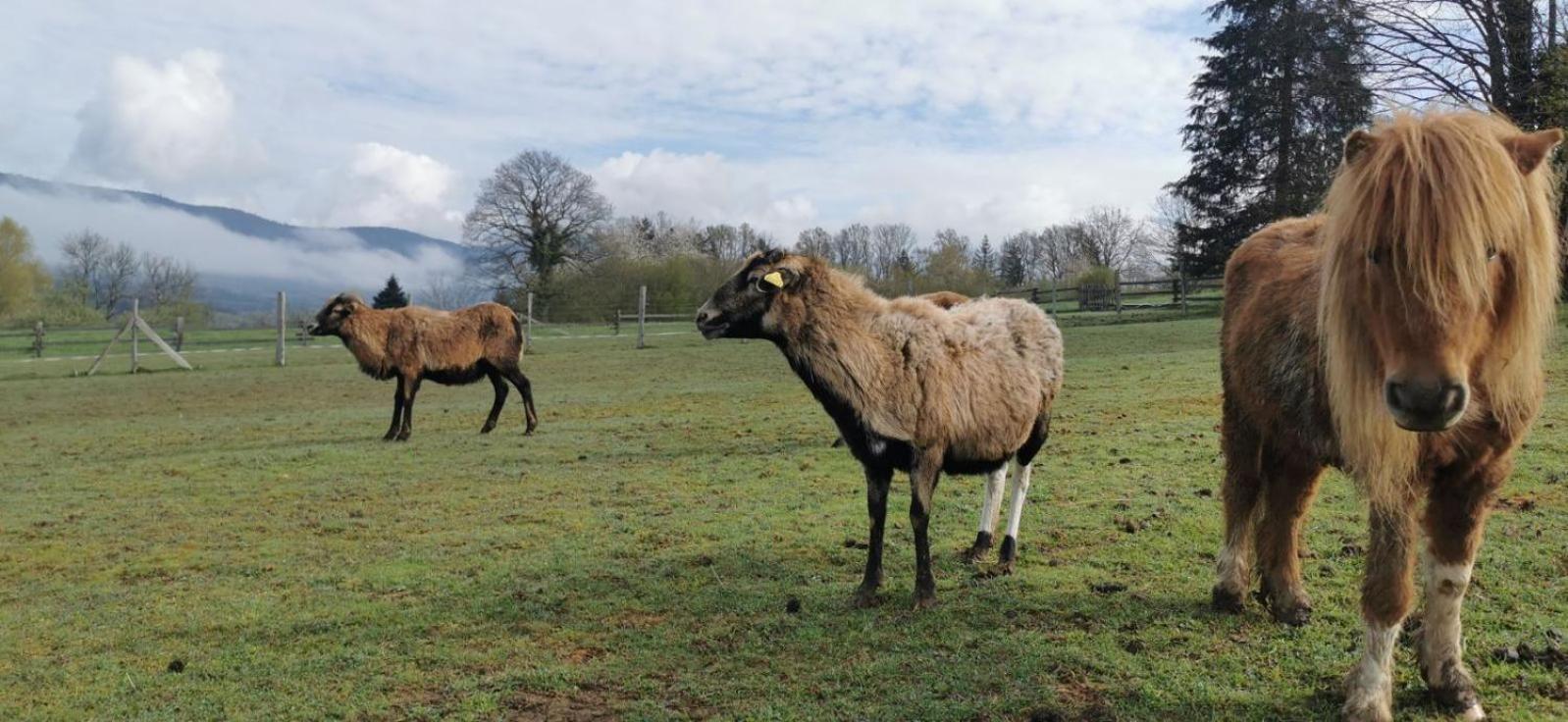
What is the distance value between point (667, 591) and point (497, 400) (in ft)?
30.7

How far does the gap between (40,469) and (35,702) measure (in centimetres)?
921

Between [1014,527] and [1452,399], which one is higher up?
[1452,399]

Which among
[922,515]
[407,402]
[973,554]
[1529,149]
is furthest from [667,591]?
[407,402]

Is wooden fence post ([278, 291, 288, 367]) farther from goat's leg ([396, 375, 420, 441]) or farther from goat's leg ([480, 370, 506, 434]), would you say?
goat's leg ([480, 370, 506, 434])

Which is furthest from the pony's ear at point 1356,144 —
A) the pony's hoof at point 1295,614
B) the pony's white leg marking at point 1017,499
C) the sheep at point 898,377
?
the pony's white leg marking at point 1017,499

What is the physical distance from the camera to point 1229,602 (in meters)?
4.63

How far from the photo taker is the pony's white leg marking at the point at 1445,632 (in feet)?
11.1

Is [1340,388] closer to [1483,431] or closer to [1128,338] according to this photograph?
[1483,431]

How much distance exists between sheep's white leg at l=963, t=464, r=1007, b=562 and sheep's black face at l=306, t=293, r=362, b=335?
11.8 m

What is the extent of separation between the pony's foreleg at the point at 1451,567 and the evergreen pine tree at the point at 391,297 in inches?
1633

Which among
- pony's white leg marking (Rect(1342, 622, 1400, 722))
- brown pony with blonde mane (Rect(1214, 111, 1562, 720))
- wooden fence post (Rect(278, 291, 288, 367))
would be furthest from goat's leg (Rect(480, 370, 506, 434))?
wooden fence post (Rect(278, 291, 288, 367))

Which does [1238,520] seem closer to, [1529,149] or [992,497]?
[992,497]

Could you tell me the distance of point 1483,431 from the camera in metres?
3.14

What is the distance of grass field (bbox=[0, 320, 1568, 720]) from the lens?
3.94 metres
